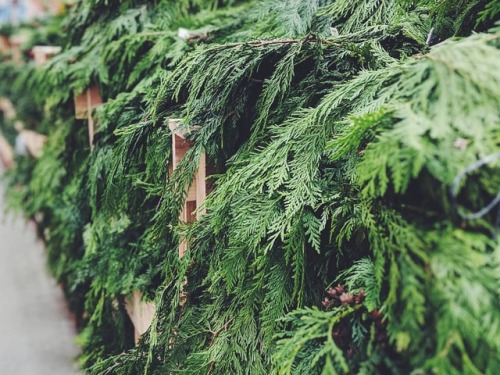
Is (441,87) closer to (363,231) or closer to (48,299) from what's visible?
(363,231)

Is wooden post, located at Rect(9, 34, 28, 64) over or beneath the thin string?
beneath

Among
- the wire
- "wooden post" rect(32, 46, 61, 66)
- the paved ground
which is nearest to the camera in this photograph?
the wire

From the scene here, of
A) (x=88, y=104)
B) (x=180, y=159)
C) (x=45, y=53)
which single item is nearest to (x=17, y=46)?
A: (x=45, y=53)

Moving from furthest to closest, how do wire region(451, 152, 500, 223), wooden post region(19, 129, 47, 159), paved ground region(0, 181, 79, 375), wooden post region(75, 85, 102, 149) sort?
wooden post region(19, 129, 47, 159)
paved ground region(0, 181, 79, 375)
wooden post region(75, 85, 102, 149)
wire region(451, 152, 500, 223)

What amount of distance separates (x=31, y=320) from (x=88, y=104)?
84.3 inches

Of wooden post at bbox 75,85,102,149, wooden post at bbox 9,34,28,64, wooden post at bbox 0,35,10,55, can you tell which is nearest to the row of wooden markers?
wooden post at bbox 75,85,102,149

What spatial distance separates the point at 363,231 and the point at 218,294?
19.5 inches

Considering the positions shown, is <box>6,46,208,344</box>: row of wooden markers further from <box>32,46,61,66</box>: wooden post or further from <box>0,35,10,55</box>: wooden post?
<box>0,35,10,55</box>: wooden post

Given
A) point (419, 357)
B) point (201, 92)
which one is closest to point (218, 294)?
point (201, 92)

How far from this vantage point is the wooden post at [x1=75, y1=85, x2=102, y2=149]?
2.58 metres

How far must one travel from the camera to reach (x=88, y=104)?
8.63 feet

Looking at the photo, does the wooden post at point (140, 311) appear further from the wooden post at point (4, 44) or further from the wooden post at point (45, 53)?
the wooden post at point (4, 44)

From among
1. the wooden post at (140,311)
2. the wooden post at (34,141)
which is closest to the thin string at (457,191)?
the wooden post at (140,311)

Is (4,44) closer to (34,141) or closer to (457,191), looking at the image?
(34,141)
